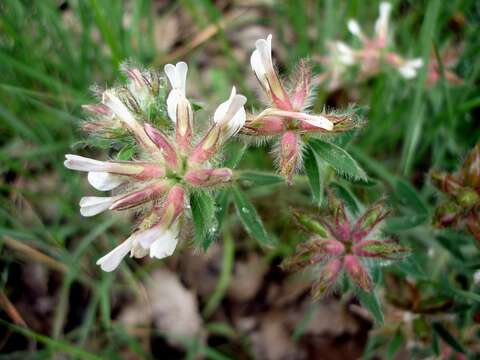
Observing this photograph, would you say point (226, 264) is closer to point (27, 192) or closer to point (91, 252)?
point (91, 252)

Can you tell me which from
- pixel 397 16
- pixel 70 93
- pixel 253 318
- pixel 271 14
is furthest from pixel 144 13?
pixel 253 318

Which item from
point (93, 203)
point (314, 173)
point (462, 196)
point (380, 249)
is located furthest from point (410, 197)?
point (93, 203)

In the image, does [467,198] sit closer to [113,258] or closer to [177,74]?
[177,74]

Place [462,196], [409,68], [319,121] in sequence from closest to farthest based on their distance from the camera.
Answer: [319,121]
[462,196]
[409,68]

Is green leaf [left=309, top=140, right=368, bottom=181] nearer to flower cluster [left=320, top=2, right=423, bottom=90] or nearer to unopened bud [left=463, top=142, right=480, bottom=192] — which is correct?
unopened bud [left=463, top=142, right=480, bottom=192]

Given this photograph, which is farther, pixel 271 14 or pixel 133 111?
pixel 271 14

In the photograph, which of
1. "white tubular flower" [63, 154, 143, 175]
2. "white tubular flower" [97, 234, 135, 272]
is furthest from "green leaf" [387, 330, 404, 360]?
"white tubular flower" [63, 154, 143, 175]

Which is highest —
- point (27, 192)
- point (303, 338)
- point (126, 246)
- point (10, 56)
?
point (10, 56)
